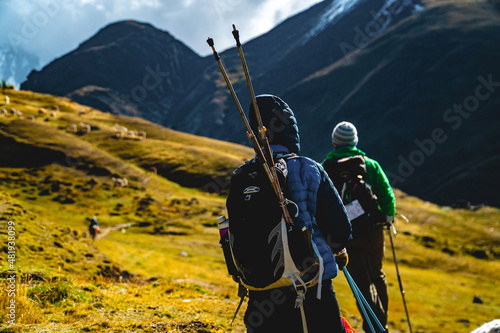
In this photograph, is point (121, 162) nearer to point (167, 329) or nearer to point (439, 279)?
point (439, 279)

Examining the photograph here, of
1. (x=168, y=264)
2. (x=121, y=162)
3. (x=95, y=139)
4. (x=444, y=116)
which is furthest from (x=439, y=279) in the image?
(x=444, y=116)

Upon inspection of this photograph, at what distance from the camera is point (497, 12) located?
624ft

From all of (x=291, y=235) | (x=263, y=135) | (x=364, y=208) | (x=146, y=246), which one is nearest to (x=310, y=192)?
(x=291, y=235)

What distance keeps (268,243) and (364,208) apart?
3869 millimetres

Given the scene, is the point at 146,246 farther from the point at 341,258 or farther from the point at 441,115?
the point at 441,115

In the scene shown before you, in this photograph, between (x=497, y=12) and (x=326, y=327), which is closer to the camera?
(x=326, y=327)

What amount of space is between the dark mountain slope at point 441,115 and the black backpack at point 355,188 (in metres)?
119

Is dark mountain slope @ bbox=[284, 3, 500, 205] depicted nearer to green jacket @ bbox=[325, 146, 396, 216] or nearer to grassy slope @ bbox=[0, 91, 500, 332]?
grassy slope @ bbox=[0, 91, 500, 332]

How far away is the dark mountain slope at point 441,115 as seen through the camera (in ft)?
402

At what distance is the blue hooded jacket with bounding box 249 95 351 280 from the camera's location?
371 centimetres

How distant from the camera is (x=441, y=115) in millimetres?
159375

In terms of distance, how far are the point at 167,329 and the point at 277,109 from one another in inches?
172

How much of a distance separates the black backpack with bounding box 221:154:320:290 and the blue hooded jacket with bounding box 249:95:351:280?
13 centimetres

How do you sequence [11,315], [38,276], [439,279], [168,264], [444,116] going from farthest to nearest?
[444,116] < [439,279] < [168,264] < [38,276] < [11,315]
